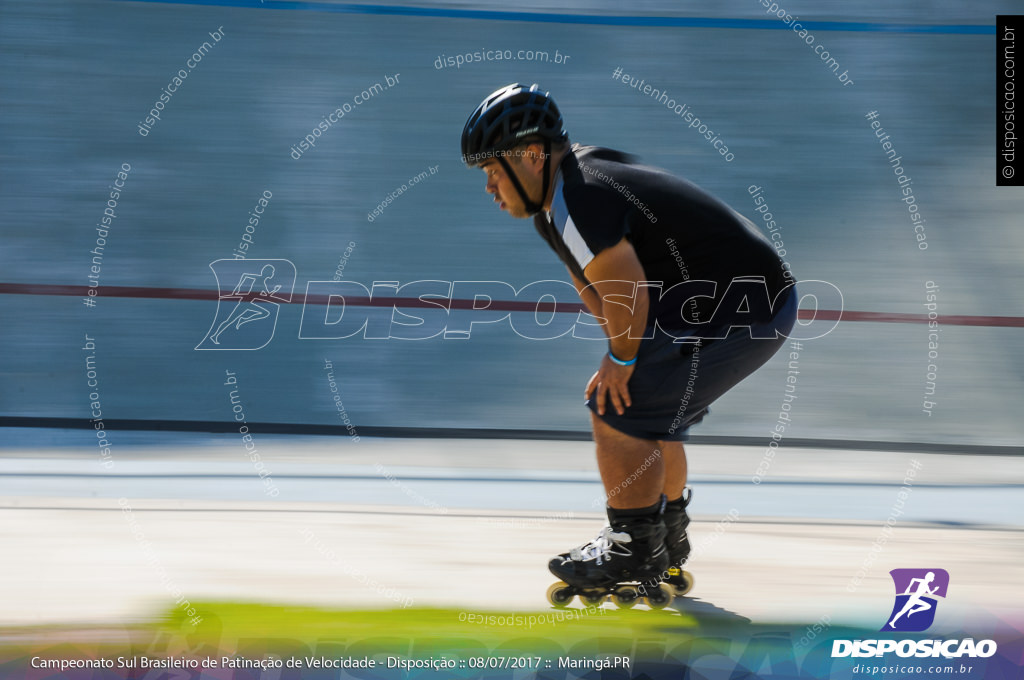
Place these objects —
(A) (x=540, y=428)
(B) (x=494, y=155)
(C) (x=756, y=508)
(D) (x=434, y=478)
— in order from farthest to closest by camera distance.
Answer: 1. (A) (x=540, y=428)
2. (D) (x=434, y=478)
3. (C) (x=756, y=508)
4. (B) (x=494, y=155)

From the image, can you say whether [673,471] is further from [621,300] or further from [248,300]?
[248,300]

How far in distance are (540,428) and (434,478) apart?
1.02 metres

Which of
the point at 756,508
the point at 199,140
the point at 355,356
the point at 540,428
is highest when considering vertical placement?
the point at 199,140

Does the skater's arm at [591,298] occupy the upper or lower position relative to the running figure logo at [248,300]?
lower

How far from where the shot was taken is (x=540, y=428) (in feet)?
14.6

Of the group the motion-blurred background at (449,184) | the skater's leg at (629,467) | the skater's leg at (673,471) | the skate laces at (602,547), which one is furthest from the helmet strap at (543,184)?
the motion-blurred background at (449,184)

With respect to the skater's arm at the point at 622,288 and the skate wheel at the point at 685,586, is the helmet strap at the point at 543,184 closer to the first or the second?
the skater's arm at the point at 622,288

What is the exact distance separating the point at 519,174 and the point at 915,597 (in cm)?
138

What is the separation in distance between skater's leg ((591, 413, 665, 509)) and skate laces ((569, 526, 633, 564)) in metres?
0.08

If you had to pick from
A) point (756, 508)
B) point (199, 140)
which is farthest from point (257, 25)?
point (756, 508)

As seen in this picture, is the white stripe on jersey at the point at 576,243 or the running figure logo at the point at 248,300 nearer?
the white stripe on jersey at the point at 576,243

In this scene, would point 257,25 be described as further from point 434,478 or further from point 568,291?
point 434,478

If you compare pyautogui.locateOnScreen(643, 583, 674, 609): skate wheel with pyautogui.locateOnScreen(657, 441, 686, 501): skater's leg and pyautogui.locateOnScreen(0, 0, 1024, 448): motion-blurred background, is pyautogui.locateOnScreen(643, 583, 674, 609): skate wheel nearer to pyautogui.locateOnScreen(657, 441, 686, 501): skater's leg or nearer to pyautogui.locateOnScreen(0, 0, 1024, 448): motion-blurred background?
pyautogui.locateOnScreen(657, 441, 686, 501): skater's leg

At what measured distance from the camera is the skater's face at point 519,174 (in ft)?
7.56
